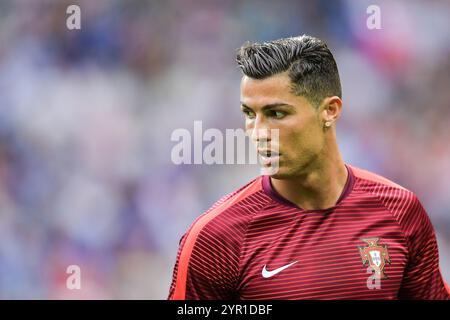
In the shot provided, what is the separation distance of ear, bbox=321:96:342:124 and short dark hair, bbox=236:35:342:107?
3cm

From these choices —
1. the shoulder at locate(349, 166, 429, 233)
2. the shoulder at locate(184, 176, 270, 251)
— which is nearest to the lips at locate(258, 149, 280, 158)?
the shoulder at locate(184, 176, 270, 251)

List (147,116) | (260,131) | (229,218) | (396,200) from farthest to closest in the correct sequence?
(147,116), (396,200), (229,218), (260,131)

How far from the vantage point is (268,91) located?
10.4 feet

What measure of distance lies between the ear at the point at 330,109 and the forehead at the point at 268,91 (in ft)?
0.61

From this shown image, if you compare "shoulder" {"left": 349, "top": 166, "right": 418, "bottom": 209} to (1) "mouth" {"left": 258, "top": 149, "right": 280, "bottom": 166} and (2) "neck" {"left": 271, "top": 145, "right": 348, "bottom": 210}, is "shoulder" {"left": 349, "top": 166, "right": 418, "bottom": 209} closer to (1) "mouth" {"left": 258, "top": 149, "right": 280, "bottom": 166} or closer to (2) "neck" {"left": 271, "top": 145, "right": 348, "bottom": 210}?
(2) "neck" {"left": 271, "top": 145, "right": 348, "bottom": 210}

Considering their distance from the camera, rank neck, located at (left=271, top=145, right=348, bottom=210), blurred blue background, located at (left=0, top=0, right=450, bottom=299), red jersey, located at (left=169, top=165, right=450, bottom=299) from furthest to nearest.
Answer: blurred blue background, located at (left=0, top=0, right=450, bottom=299) → neck, located at (left=271, top=145, right=348, bottom=210) → red jersey, located at (left=169, top=165, right=450, bottom=299)

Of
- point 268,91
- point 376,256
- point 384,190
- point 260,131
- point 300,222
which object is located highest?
point 268,91

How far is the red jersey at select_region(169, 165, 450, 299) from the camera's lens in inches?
125

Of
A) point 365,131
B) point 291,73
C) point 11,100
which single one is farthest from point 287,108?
point 11,100

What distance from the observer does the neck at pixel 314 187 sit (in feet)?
10.9

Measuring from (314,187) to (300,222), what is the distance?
161 mm

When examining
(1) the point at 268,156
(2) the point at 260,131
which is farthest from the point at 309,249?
(2) the point at 260,131

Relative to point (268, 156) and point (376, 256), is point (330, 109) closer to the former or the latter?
point (268, 156)

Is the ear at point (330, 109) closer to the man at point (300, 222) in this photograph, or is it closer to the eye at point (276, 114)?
the man at point (300, 222)
